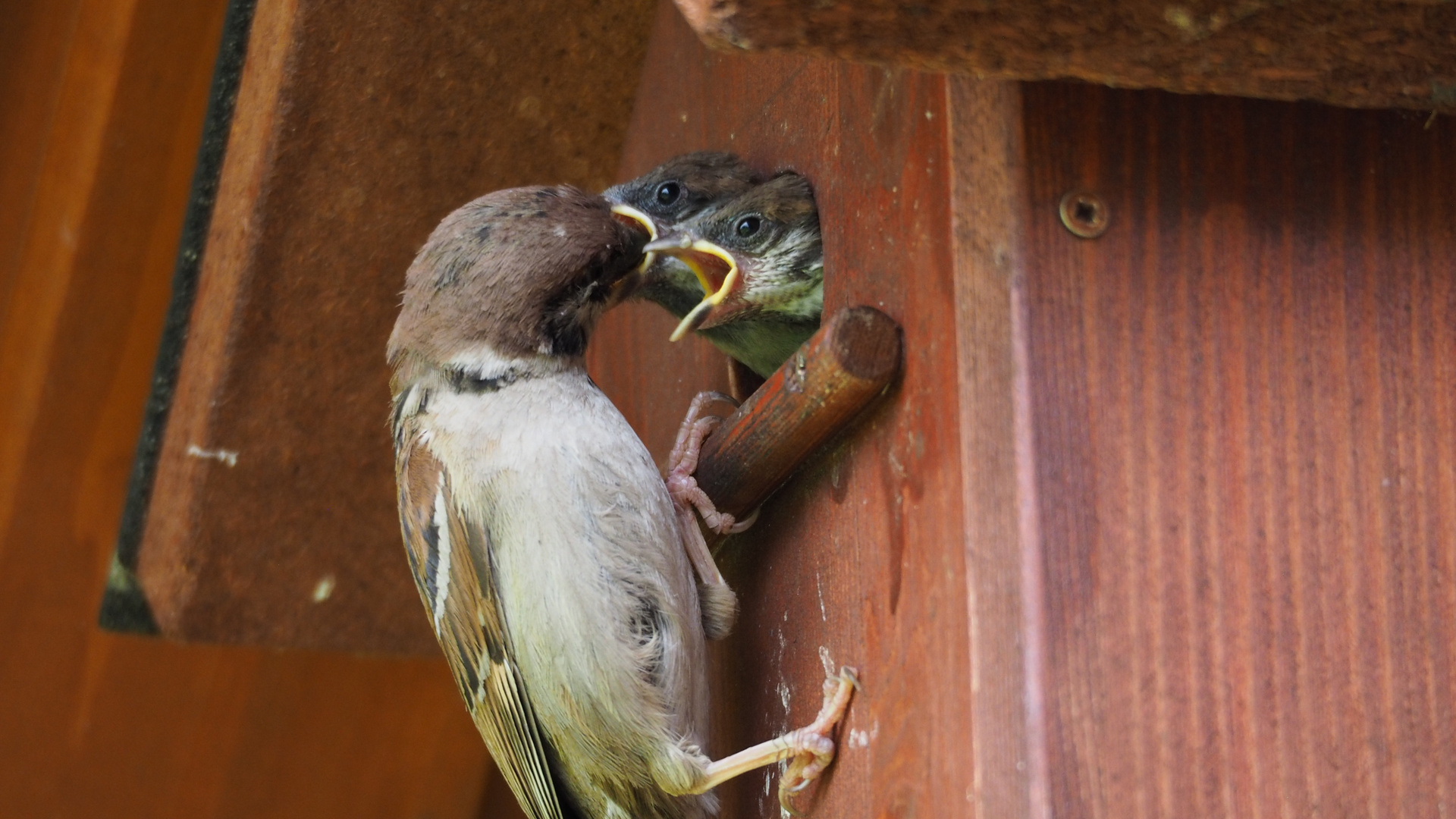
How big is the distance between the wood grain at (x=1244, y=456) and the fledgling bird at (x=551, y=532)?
0.39 m

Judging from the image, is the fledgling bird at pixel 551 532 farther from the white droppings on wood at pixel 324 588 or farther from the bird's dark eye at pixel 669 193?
the white droppings on wood at pixel 324 588

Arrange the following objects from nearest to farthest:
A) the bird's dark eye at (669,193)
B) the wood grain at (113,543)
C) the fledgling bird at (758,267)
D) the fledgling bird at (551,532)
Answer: the fledgling bird at (551,532) < the fledgling bird at (758,267) < the bird's dark eye at (669,193) < the wood grain at (113,543)

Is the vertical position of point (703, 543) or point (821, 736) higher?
point (703, 543)

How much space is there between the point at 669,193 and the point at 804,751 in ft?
3.07

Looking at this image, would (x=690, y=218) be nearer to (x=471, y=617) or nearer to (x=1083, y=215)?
(x=471, y=617)

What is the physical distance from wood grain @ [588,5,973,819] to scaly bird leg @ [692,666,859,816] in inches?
0.8

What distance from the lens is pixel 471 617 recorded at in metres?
2.09

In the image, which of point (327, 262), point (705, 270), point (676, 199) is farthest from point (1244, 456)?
point (327, 262)

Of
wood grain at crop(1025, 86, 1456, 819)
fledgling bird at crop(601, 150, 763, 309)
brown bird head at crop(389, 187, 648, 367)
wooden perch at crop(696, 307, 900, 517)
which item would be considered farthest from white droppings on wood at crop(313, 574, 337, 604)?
wood grain at crop(1025, 86, 1456, 819)

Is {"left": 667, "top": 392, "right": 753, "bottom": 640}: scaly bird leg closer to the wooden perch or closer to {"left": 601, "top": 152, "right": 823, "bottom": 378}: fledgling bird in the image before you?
the wooden perch

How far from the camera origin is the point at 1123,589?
4.42 ft

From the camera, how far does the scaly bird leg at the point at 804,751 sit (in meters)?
1.64

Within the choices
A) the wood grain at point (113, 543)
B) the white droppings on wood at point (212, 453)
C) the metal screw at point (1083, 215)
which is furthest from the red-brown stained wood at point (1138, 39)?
the wood grain at point (113, 543)

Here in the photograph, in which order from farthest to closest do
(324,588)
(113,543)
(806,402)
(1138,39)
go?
(113,543), (324,588), (806,402), (1138,39)
